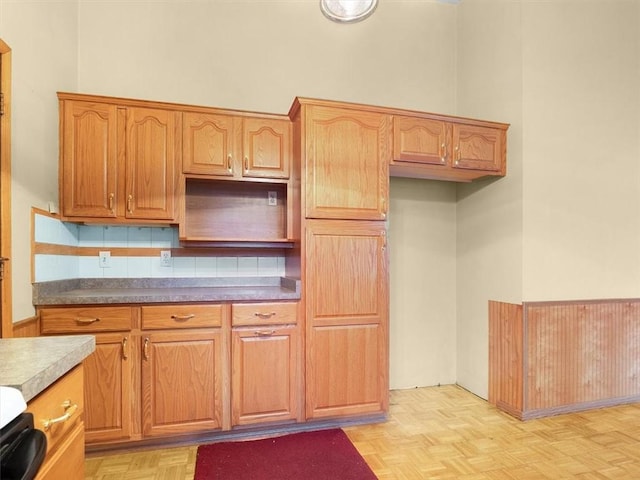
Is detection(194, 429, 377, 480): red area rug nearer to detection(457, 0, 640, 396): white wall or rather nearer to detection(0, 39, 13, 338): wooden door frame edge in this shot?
detection(0, 39, 13, 338): wooden door frame edge

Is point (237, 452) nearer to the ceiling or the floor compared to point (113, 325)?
nearer to the floor

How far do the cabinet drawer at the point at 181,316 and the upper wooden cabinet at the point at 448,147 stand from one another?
158 cm

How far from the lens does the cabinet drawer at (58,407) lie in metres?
0.81

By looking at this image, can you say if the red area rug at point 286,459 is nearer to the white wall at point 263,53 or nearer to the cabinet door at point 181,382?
the cabinet door at point 181,382

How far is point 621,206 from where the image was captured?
9.27ft

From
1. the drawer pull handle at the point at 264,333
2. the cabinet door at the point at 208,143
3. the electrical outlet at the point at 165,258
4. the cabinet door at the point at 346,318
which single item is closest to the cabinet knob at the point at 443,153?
the cabinet door at the point at 346,318

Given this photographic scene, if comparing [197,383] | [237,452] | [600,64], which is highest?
[600,64]

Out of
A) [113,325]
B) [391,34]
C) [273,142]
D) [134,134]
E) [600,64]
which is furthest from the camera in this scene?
[391,34]

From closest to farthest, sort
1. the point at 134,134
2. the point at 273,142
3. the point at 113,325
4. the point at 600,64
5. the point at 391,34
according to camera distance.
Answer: the point at 113,325 < the point at 134,134 < the point at 273,142 < the point at 600,64 < the point at 391,34

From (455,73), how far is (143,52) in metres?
2.62

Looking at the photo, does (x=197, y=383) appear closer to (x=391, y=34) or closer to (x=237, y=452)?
(x=237, y=452)

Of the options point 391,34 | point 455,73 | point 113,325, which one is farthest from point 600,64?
point 113,325

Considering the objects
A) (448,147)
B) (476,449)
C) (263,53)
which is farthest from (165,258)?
(476,449)

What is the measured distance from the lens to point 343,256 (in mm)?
2395
